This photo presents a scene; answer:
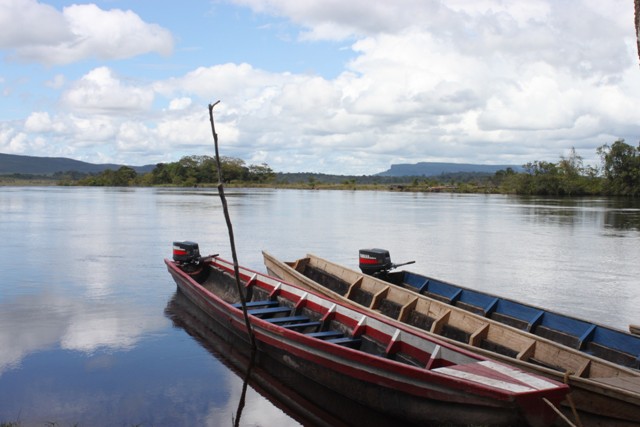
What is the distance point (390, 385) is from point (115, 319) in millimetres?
7807

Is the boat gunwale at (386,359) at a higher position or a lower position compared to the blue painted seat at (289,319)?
higher

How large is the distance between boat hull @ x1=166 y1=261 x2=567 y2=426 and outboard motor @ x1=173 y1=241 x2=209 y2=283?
4.64 m

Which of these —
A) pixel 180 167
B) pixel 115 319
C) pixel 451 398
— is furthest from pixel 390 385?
pixel 180 167

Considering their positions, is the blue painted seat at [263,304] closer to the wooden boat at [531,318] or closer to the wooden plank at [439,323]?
the wooden boat at [531,318]

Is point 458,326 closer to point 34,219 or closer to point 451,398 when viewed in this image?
point 451,398

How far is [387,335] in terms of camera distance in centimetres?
888

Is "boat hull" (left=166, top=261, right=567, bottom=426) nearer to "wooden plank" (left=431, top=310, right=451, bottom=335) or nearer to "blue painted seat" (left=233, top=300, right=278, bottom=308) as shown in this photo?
"blue painted seat" (left=233, top=300, right=278, bottom=308)

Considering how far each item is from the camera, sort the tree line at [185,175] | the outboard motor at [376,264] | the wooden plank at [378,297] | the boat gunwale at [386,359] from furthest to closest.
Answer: the tree line at [185,175]
the outboard motor at [376,264]
the wooden plank at [378,297]
the boat gunwale at [386,359]

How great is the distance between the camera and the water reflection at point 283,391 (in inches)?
323

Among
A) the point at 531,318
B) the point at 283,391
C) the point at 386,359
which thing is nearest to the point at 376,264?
the point at 531,318

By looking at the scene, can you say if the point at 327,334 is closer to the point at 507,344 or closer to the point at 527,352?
the point at 507,344

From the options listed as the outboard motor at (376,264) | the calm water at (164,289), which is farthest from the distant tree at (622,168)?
the outboard motor at (376,264)

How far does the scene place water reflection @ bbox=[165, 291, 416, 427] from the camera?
820 centimetres

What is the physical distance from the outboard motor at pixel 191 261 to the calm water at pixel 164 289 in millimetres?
963
